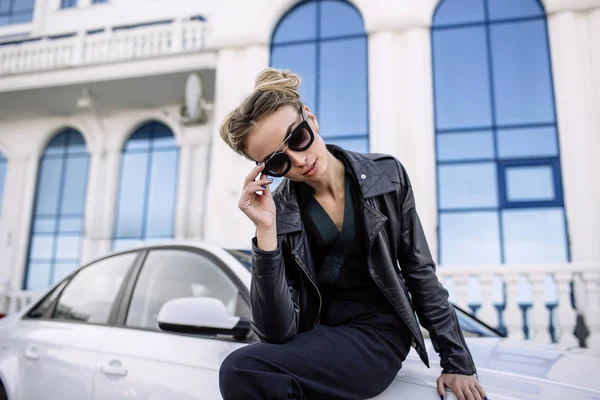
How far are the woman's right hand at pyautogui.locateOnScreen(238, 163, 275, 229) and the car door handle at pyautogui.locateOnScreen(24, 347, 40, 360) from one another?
155 cm

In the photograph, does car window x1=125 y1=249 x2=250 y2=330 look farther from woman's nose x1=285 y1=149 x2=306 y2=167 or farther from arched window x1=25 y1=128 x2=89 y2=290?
arched window x1=25 y1=128 x2=89 y2=290

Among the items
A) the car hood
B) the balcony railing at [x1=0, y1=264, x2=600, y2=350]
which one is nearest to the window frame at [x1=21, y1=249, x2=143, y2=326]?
the car hood

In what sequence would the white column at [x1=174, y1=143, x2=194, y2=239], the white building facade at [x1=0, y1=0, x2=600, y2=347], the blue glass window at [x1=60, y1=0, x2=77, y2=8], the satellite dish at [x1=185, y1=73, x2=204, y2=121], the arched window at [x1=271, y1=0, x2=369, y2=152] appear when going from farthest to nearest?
the blue glass window at [x1=60, y1=0, x2=77, y2=8], the white column at [x1=174, y1=143, x2=194, y2=239], the satellite dish at [x1=185, y1=73, x2=204, y2=121], the arched window at [x1=271, y1=0, x2=369, y2=152], the white building facade at [x1=0, y1=0, x2=600, y2=347]

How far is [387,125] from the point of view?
665 cm

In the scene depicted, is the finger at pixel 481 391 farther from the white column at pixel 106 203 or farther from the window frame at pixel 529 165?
the white column at pixel 106 203

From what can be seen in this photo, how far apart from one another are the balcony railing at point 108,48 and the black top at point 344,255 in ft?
24.0

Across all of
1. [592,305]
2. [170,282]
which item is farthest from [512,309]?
[170,282]

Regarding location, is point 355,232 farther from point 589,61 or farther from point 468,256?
point 589,61

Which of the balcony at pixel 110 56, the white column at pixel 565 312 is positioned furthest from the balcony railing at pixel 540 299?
the balcony at pixel 110 56

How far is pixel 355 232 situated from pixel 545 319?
3999 millimetres

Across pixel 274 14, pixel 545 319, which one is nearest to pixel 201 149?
pixel 274 14

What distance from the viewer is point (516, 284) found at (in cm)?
474

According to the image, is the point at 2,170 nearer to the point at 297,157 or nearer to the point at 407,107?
the point at 407,107

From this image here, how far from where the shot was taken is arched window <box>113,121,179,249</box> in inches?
364
